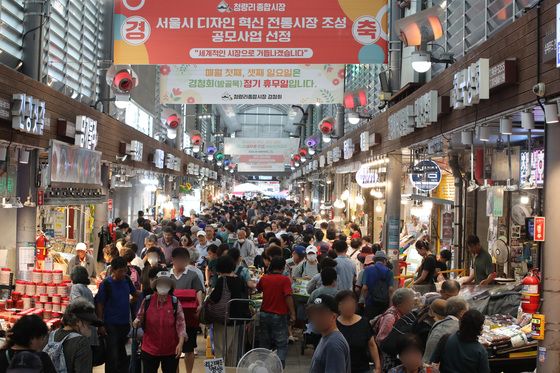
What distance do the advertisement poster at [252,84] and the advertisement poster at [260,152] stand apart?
2578 centimetres

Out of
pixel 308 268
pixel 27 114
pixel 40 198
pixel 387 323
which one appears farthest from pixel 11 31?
pixel 387 323

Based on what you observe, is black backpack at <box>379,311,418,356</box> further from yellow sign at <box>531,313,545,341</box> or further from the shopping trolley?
the shopping trolley

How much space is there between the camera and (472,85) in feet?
28.2

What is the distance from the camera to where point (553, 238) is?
23.2 ft

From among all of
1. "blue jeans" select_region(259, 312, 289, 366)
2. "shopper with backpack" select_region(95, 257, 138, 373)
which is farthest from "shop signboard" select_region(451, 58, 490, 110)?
"shopper with backpack" select_region(95, 257, 138, 373)

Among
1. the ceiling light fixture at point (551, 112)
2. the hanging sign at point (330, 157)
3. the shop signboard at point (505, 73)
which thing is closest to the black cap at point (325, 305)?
the ceiling light fixture at point (551, 112)

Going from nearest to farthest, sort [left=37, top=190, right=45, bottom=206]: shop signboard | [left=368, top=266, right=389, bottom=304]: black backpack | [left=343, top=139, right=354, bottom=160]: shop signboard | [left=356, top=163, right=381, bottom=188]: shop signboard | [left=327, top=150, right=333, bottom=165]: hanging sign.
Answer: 1. [left=368, top=266, right=389, bottom=304]: black backpack
2. [left=37, top=190, right=45, bottom=206]: shop signboard
3. [left=356, top=163, right=381, bottom=188]: shop signboard
4. [left=343, top=139, right=354, bottom=160]: shop signboard
5. [left=327, top=150, right=333, bottom=165]: hanging sign

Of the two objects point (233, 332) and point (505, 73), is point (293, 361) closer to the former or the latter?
point (233, 332)

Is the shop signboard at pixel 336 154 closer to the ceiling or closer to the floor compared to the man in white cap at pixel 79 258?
closer to the ceiling

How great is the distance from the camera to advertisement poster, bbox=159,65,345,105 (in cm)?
1488

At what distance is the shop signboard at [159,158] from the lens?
72.3 ft

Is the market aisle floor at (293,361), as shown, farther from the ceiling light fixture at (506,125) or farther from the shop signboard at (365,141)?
the shop signboard at (365,141)

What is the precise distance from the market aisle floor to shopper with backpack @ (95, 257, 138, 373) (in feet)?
4.98

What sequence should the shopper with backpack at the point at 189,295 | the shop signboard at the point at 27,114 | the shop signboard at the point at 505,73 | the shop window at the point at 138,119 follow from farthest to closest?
1. the shop window at the point at 138,119
2. the shop signboard at the point at 27,114
3. the shopper with backpack at the point at 189,295
4. the shop signboard at the point at 505,73
